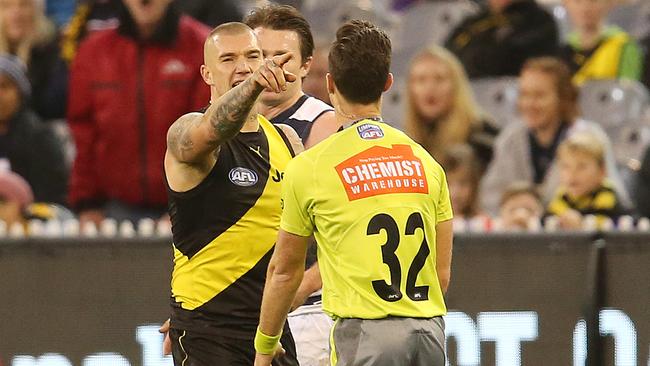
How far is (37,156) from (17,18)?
4.07 feet

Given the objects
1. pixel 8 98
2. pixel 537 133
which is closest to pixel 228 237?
pixel 537 133

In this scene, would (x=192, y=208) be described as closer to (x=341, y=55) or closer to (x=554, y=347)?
(x=341, y=55)

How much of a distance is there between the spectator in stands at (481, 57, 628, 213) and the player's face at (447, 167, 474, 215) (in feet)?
1.49

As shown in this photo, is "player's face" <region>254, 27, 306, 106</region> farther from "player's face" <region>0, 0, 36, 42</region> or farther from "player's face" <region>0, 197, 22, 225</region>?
"player's face" <region>0, 0, 36, 42</region>

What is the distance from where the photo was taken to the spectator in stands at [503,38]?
1149cm

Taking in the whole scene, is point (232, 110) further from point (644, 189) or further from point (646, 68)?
point (646, 68)

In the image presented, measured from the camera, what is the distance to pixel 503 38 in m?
11.6

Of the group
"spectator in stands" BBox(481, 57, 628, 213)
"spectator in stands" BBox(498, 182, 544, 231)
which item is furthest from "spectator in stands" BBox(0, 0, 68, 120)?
"spectator in stands" BBox(498, 182, 544, 231)

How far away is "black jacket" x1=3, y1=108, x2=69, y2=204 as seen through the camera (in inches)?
438

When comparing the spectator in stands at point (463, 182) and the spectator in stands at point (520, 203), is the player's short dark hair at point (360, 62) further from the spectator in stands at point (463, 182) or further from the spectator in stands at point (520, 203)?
the spectator in stands at point (463, 182)

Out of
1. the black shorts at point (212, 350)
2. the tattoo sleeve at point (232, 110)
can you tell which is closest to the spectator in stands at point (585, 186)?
the black shorts at point (212, 350)

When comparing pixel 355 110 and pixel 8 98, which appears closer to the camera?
pixel 355 110

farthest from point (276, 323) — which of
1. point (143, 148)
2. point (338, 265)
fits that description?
point (143, 148)

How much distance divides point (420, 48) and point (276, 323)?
7.01 m
